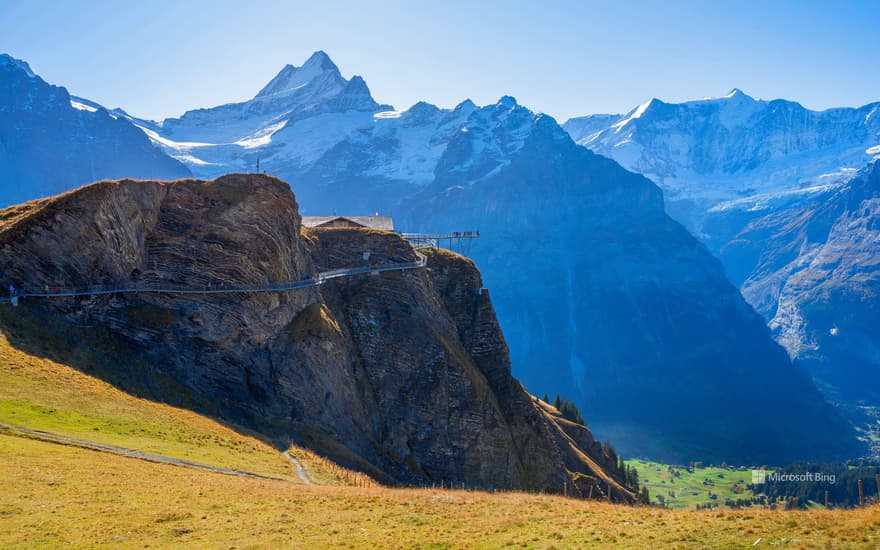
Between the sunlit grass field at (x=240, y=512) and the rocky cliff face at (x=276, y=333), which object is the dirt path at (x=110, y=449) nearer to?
the sunlit grass field at (x=240, y=512)

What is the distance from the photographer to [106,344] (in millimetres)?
66812

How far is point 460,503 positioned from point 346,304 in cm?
5474

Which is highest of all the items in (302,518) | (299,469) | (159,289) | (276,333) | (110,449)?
(159,289)

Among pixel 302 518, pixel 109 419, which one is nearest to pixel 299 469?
pixel 109 419

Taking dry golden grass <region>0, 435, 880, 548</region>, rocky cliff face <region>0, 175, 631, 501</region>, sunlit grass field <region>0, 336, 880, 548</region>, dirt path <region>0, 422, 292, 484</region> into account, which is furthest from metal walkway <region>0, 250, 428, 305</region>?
dry golden grass <region>0, 435, 880, 548</region>

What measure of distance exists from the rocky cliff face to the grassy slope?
3.26 metres

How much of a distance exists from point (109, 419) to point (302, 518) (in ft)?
81.0

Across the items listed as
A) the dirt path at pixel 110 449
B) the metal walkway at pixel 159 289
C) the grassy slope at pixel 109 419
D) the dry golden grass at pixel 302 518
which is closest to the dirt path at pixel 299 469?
the grassy slope at pixel 109 419

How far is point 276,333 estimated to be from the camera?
79375 mm

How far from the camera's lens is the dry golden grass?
33.5m

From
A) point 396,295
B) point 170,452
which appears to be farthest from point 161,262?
point 396,295

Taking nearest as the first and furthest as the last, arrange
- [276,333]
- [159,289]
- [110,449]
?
[110,449] → [159,289] → [276,333]

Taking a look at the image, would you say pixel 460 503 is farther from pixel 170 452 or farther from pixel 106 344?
pixel 106 344

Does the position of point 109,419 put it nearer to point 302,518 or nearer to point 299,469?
point 299,469
